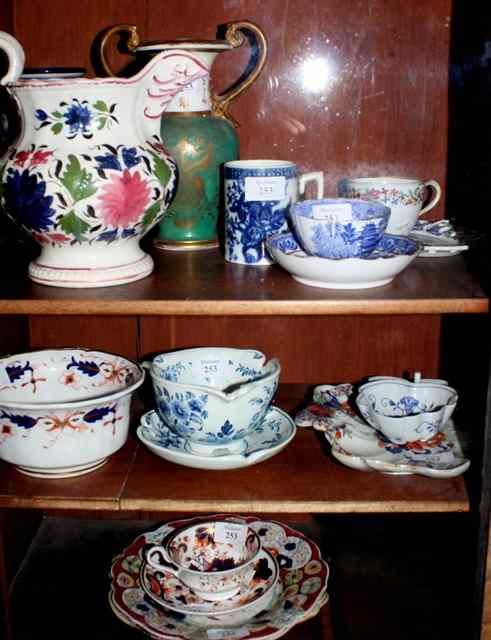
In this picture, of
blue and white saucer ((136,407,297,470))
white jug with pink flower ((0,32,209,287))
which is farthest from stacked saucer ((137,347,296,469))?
white jug with pink flower ((0,32,209,287))

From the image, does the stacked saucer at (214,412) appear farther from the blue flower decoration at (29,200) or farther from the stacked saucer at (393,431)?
the blue flower decoration at (29,200)

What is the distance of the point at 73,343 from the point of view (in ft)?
4.25

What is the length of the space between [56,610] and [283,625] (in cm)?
36

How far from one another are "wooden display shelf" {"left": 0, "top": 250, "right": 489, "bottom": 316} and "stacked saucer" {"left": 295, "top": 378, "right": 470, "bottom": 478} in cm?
19

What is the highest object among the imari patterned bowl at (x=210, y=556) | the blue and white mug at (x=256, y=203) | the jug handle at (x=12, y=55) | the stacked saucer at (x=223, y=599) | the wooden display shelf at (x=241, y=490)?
the jug handle at (x=12, y=55)

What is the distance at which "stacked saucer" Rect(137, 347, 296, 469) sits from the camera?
976mm

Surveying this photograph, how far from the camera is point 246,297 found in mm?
875

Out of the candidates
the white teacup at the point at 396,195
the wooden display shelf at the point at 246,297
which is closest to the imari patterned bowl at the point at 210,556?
the wooden display shelf at the point at 246,297

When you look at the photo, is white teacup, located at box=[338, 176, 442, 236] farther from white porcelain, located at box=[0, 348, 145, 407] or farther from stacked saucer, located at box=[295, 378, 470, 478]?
white porcelain, located at box=[0, 348, 145, 407]

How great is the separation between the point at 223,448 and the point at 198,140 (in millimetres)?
408

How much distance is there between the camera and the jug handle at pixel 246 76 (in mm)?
1054

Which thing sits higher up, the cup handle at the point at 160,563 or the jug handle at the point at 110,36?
the jug handle at the point at 110,36

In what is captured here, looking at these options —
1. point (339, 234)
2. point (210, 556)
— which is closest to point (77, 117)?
point (339, 234)

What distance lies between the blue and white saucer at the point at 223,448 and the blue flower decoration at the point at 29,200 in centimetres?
33
